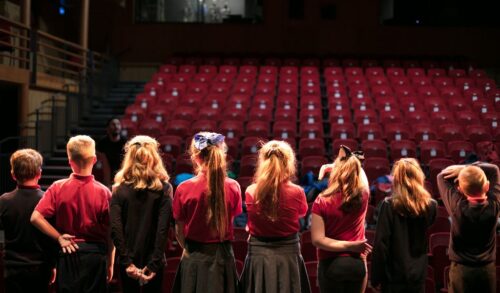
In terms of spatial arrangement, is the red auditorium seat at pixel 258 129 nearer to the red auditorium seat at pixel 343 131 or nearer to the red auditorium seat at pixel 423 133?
the red auditorium seat at pixel 343 131

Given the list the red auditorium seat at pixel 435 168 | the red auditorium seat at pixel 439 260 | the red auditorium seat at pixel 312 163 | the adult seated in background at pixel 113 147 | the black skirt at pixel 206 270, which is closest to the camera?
the black skirt at pixel 206 270

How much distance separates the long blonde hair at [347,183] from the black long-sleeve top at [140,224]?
3.05 ft

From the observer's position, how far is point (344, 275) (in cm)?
340

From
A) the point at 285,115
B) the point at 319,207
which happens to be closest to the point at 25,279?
the point at 319,207

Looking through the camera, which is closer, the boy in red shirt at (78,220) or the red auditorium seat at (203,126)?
the boy in red shirt at (78,220)

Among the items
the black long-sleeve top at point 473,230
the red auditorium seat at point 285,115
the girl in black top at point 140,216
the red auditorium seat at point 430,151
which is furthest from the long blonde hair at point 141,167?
the red auditorium seat at point 285,115

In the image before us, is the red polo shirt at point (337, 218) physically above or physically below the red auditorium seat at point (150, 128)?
below

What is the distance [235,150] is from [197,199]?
5.60 metres

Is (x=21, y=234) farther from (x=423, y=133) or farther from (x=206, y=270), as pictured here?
(x=423, y=133)

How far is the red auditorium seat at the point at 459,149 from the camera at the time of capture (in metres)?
8.78

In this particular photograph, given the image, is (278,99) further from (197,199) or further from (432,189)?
(197,199)

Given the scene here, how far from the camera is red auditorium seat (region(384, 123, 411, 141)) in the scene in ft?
31.7

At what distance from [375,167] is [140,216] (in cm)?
510

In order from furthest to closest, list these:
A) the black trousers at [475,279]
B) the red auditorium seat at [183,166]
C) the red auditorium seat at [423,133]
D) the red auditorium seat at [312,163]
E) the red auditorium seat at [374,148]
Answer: the red auditorium seat at [423,133] → the red auditorium seat at [374,148] → the red auditorium seat at [312,163] → the red auditorium seat at [183,166] → the black trousers at [475,279]
